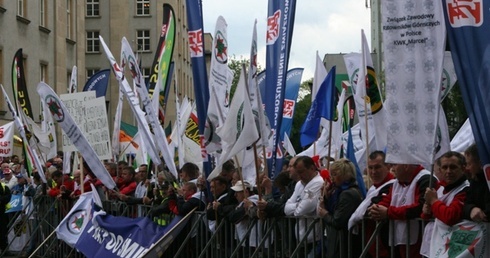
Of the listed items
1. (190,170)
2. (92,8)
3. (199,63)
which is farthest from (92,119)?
(92,8)

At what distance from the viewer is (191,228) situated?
11.9 m

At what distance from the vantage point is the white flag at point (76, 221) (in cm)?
1370

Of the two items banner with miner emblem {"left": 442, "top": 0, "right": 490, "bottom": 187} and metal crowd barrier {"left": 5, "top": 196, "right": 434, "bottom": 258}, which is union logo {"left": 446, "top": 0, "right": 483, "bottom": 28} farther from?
metal crowd barrier {"left": 5, "top": 196, "right": 434, "bottom": 258}

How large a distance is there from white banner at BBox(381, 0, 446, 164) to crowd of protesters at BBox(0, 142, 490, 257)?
10.9 inches

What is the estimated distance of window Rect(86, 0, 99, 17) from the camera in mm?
69438

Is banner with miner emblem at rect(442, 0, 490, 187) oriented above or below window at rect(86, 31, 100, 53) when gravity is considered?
below

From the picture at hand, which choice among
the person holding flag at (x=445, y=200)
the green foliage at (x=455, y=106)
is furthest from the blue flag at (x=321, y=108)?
the green foliage at (x=455, y=106)

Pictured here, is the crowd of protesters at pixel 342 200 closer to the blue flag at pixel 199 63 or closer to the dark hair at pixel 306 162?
the dark hair at pixel 306 162

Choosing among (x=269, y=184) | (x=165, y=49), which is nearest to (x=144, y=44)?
(x=165, y=49)

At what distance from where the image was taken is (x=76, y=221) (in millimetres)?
13906

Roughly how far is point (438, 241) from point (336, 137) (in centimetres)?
733

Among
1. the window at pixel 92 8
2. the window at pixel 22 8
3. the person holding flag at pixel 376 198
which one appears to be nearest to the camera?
the person holding flag at pixel 376 198

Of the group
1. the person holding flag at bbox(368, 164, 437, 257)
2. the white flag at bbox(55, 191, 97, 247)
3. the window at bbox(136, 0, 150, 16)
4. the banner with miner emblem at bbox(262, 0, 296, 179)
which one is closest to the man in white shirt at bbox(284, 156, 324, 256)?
the banner with miner emblem at bbox(262, 0, 296, 179)

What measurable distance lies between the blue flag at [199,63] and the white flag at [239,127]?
1.26m
